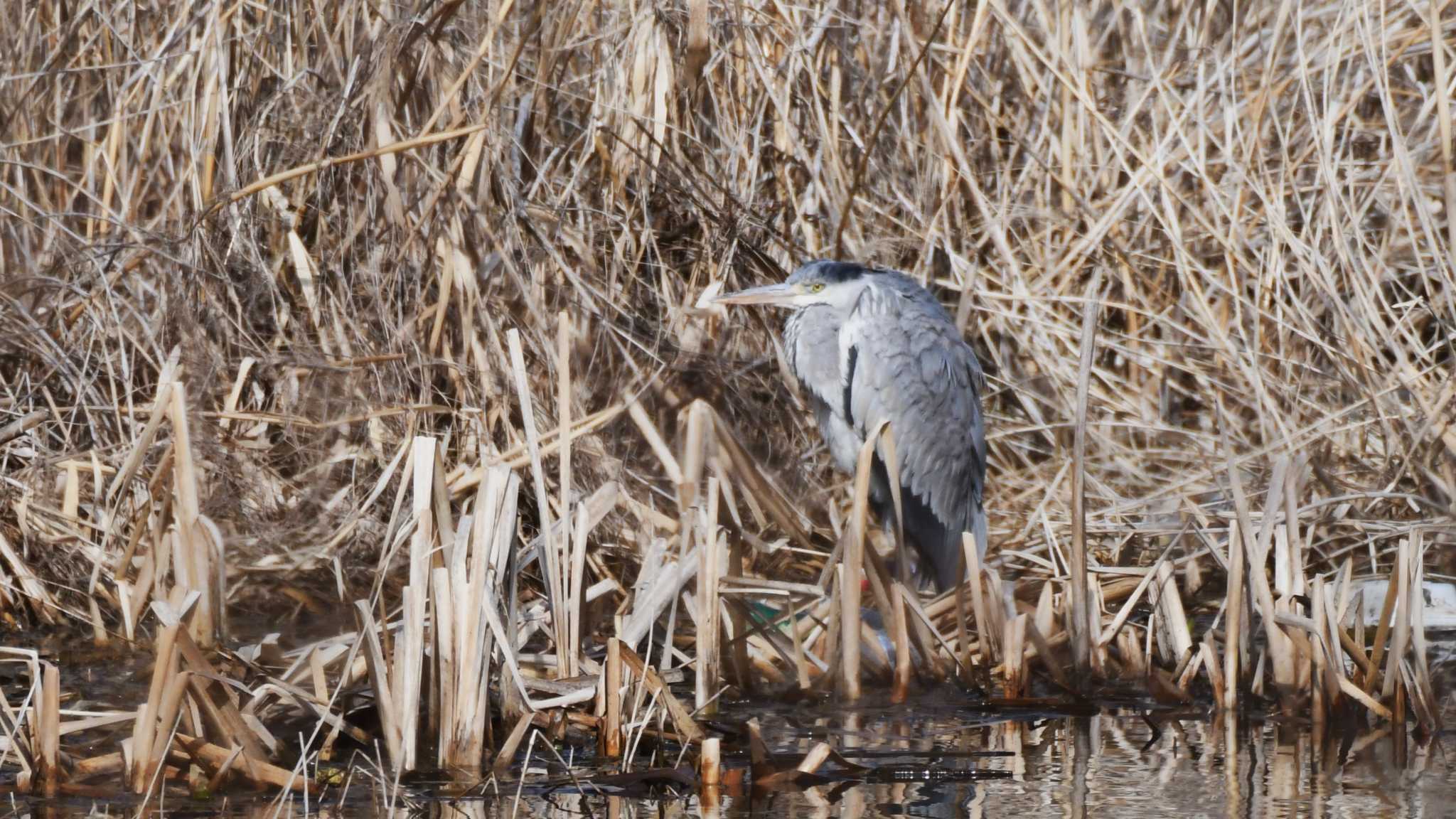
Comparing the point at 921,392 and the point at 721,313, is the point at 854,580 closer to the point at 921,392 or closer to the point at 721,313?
the point at 921,392

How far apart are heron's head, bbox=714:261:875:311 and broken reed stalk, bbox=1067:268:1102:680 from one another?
1.06m

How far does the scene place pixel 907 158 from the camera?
4895 mm

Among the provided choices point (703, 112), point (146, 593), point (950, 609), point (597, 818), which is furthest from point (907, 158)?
point (597, 818)

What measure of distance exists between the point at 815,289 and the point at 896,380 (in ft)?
1.10

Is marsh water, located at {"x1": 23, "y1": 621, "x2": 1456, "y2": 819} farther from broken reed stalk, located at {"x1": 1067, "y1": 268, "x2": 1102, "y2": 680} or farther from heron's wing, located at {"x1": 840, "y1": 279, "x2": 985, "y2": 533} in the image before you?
heron's wing, located at {"x1": 840, "y1": 279, "x2": 985, "y2": 533}

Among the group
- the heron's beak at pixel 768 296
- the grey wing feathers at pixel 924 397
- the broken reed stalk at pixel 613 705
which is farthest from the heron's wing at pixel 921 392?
the broken reed stalk at pixel 613 705

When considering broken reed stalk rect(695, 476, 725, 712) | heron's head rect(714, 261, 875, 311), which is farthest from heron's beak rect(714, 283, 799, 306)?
broken reed stalk rect(695, 476, 725, 712)

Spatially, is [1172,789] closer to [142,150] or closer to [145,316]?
[145,316]

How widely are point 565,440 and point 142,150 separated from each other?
203cm

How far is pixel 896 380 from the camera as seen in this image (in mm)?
4227

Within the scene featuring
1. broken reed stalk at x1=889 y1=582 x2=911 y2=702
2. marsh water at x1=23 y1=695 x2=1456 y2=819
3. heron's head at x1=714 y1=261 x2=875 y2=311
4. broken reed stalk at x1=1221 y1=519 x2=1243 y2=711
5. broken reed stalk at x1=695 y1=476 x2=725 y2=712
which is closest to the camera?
marsh water at x1=23 y1=695 x2=1456 y2=819

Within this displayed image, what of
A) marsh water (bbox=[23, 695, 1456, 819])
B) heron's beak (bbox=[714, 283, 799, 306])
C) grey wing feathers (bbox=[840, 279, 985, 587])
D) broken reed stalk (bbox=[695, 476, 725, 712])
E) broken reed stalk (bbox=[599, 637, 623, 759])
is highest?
heron's beak (bbox=[714, 283, 799, 306])

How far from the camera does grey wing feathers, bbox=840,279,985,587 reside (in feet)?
13.7

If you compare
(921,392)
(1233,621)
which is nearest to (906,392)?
(921,392)
